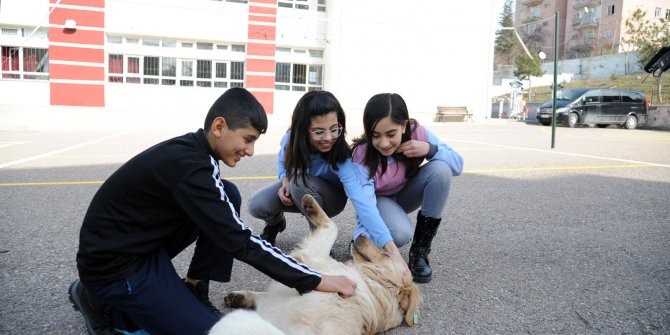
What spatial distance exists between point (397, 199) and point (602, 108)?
24.6 meters

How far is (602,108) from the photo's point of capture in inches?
977

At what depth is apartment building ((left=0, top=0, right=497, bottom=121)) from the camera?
1011 inches

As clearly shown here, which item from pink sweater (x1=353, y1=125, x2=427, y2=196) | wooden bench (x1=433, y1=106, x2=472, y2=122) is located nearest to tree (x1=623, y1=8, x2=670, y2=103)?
wooden bench (x1=433, y1=106, x2=472, y2=122)

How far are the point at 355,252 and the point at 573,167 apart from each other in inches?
281

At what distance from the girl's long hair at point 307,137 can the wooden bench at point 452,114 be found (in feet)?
82.7

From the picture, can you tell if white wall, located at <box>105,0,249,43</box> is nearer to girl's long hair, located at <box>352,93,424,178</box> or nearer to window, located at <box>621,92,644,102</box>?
window, located at <box>621,92,644,102</box>

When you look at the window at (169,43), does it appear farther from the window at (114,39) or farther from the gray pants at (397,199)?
the gray pants at (397,199)

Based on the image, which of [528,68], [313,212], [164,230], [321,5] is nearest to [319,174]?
[313,212]

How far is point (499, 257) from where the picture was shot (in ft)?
13.0

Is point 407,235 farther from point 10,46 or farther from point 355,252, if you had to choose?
point 10,46

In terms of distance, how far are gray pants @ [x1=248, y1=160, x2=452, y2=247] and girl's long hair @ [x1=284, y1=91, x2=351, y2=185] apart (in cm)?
14

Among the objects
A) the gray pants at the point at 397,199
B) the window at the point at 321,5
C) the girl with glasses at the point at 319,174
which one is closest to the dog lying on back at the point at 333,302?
A: the girl with glasses at the point at 319,174

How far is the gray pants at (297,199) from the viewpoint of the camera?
3.77 meters

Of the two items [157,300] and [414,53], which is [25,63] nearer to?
[414,53]
